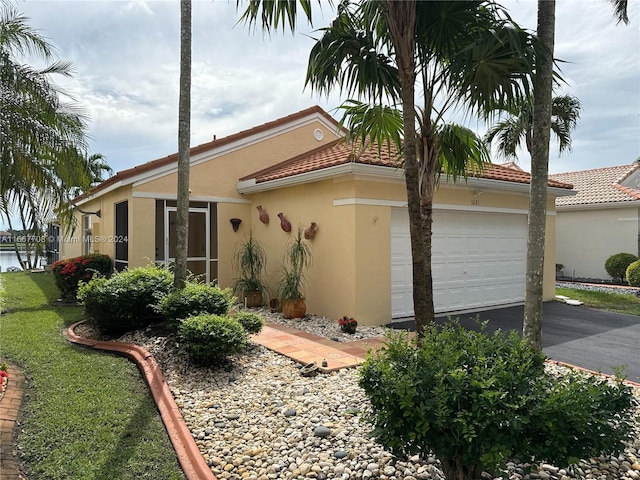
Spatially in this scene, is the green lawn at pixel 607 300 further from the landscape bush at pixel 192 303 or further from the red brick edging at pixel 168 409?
the red brick edging at pixel 168 409

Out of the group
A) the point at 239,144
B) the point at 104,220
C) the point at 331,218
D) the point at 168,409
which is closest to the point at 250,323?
the point at 168,409

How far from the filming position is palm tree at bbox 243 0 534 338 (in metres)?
5.25

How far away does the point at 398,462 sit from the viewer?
364 centimetres

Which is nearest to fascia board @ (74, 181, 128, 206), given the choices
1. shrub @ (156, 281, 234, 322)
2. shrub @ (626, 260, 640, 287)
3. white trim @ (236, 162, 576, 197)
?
white trim @ (236, 162, 576, 197)

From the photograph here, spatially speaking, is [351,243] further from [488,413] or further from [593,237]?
[593,237]

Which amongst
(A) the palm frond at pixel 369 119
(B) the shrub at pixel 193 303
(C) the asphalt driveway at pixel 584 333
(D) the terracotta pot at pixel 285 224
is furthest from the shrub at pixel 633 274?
(B) the shrub at pixel 193 303

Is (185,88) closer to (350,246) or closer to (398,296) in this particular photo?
(350,246)

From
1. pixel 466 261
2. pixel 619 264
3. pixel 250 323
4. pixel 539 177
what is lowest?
pixel 250 323

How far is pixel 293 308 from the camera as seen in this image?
33.6 feet

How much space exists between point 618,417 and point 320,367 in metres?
4.02

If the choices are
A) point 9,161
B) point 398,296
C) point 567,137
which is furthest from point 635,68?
point 9,161

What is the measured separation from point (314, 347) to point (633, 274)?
52.2 ft

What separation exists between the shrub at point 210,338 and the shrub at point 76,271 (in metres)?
7.74

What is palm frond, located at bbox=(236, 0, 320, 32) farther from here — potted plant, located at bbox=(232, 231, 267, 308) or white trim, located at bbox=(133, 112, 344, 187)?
potted plant, located at bbox=(232, 231, 267, 308)
